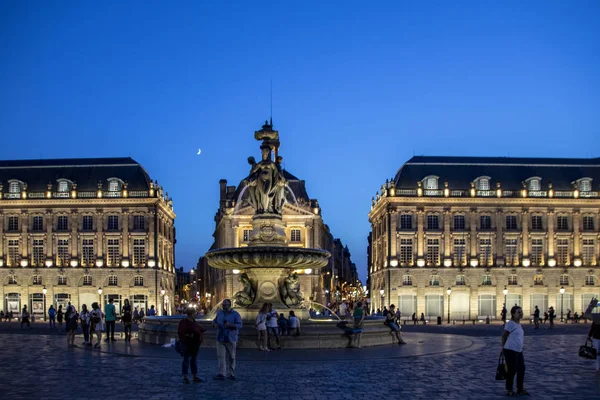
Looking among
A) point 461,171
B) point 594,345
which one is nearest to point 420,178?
point 461,171

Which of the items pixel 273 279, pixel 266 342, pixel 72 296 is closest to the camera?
pixel 266 342

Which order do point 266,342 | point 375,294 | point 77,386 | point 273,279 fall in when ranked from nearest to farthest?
point 77,386
point 266,342
point 273,279
point 375,294

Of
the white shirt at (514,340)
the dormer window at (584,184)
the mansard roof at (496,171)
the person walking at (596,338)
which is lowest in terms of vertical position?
the person walking at (596,338)

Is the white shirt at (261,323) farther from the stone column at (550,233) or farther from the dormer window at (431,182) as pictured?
the stone column at (550,233)

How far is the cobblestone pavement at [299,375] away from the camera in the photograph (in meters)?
14.4

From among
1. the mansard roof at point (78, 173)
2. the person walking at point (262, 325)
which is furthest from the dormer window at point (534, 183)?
the person walking at point (262, 325)

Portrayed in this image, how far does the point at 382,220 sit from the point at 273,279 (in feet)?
195

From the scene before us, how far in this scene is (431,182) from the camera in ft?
270

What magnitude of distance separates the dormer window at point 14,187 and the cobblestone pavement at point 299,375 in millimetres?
62551

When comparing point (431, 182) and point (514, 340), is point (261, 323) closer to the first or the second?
point (514, 340)

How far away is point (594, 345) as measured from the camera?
51.7 ft

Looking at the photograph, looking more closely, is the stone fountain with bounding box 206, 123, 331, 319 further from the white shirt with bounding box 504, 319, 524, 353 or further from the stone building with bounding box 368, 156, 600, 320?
the stone building with bounding box 368, 156, 600, 320

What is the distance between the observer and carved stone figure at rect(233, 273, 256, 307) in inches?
1053

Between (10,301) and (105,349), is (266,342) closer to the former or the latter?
(105,349)
